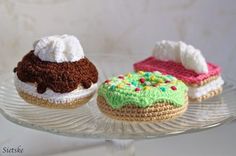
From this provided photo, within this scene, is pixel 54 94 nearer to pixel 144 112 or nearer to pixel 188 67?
pixel 144 112

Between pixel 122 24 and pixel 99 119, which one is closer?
pixel 99 119

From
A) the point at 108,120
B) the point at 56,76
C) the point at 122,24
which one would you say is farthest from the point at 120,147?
the point at 122,24

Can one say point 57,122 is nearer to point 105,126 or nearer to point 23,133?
point 105,126

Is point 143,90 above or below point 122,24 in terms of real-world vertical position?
below

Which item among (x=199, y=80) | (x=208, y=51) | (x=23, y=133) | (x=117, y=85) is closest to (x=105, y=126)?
(x=117, y=85)

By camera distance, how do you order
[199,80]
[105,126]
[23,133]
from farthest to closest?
1. [23,133]
2. [199,80]
3. [105,126]

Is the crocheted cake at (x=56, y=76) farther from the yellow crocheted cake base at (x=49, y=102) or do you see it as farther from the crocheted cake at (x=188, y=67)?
the crocheted cake at (x=188, y=67)

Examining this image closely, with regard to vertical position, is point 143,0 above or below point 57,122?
above
